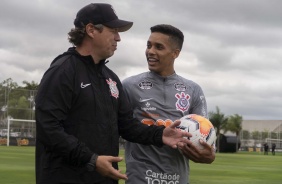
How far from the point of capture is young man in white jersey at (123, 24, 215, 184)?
6.08 metres

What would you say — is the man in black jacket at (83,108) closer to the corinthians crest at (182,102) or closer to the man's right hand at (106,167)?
the man's right hand at (106,167)

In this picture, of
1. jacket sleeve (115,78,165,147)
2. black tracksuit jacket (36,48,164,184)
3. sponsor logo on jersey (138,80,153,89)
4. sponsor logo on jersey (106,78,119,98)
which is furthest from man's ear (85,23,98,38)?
sponsor logo on jersey (138,80,153,89)

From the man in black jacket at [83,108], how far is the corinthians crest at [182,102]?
121 centimetres

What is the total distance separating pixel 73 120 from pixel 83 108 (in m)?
0.13

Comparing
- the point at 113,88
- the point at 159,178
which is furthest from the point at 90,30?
the point at 159,178

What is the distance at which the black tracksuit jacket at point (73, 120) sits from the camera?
14.6ft

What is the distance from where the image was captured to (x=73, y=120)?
15.2 ft

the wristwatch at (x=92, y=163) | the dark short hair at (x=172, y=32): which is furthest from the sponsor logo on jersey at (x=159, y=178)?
the wristwatch at (x=92, y=163)

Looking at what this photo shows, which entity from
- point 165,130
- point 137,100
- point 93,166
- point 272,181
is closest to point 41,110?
point 93,166

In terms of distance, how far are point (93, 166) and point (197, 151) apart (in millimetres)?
1485

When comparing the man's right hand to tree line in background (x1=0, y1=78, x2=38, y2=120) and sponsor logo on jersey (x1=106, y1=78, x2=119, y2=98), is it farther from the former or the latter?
tree line in background (x1=0, y1=78, x2=38, y2=120)

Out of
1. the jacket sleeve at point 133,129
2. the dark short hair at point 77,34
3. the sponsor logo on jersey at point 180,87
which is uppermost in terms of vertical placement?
the dark short hair at point 77,34

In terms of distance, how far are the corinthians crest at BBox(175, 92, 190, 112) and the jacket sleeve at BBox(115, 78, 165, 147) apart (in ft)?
2.37

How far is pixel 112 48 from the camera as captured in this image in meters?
4.95
